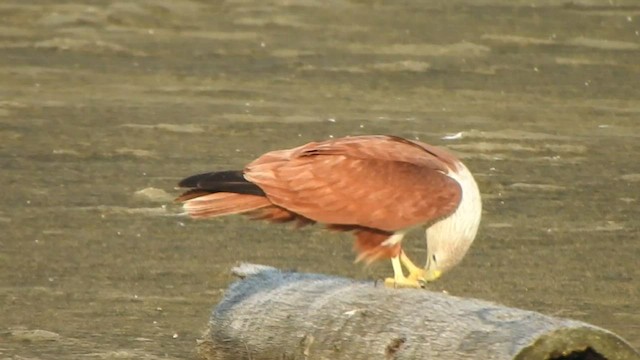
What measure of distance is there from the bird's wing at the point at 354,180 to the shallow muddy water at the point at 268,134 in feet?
3.79

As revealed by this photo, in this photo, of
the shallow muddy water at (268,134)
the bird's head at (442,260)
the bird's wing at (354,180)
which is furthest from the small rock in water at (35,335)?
the bird's head at (442,260)

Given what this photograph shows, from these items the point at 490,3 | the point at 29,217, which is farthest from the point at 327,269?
the point at 490,3

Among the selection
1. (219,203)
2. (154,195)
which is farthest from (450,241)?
(154,195)

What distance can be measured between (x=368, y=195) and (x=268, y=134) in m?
6.80

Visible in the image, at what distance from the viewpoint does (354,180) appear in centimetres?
709

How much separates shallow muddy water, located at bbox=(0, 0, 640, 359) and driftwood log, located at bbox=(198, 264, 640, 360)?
0.73 metres

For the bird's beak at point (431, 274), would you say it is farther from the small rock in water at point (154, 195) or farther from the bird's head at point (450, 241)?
the small rock in water at point (154, 195)

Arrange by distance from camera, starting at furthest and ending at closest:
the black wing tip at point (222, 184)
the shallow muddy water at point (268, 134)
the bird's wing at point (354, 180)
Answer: the shallow muddy water at point (268, 134) < the bird's wing at point (354, 180) < the black wing tip at point (222, 184)

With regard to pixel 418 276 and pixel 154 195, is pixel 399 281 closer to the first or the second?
pixel 418 276

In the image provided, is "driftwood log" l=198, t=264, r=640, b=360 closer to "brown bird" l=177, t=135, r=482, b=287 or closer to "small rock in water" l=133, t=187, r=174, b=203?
"brown bird" l=177, t=135, r=482, b=287

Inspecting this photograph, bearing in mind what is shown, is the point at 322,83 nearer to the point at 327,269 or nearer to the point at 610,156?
the point at 610,156

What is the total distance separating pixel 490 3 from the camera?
2070 centimetres

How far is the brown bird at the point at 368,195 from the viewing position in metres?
6.90

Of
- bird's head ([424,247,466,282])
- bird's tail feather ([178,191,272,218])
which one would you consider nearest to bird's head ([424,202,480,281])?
bird's head ([424,247,466,282])
